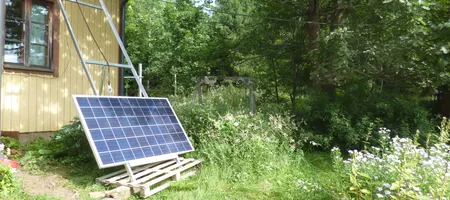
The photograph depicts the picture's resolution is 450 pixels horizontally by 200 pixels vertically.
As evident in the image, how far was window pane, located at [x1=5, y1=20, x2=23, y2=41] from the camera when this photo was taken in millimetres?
6512

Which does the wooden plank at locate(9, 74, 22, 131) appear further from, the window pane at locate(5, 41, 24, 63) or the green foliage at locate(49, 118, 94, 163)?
the green foliage at locate(49, 118, 94, 163)

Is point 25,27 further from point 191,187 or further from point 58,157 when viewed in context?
point 191,187

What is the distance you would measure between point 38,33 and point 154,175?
405 centimetres

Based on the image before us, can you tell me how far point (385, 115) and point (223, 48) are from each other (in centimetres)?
465

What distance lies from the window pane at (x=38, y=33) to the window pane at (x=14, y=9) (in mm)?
286

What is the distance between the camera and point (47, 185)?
4.62m

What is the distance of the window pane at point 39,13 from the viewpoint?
6.84 metres

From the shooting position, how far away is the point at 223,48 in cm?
1029

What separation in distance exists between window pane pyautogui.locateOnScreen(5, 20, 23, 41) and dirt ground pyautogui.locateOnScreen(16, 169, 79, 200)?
281 centimetres

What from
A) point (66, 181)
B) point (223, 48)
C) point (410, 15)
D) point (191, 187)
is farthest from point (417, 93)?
point (66, 181)

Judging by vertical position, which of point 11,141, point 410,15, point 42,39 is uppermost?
point 410,15

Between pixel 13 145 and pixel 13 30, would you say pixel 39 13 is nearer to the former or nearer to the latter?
pixel 13 30

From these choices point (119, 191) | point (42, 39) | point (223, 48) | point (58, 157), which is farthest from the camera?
point (223, 48)

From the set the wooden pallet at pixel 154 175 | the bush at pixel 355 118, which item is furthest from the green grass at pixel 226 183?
the bush at pixel 355 118
